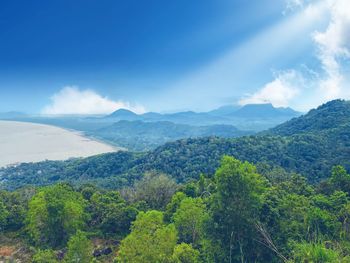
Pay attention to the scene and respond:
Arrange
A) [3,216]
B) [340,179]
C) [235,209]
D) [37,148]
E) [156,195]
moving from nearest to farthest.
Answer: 1. [235,209]
2. [340,179]
3. [3,216]
4. [156,195]
5. [37,148]

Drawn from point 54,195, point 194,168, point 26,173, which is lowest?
point 26,173

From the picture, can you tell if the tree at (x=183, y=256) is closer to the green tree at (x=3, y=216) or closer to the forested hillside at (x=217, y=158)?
the green tree at (x=3, y=216)

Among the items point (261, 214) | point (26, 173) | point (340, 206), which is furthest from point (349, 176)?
point (26, 173)

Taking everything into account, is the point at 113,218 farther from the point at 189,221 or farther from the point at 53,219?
the point at 189,221

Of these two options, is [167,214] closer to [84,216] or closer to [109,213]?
[109,213]

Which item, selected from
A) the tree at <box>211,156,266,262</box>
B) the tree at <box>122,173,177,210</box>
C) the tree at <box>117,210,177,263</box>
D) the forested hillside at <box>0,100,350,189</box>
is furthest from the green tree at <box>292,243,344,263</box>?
the forested hillside at <box>0,100,350,189</box>

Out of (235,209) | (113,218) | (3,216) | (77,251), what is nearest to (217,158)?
(113,218)

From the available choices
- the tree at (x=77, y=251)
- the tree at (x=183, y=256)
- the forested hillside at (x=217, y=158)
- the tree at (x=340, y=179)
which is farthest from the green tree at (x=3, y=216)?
the forested hillside at (x=217, y=158)
